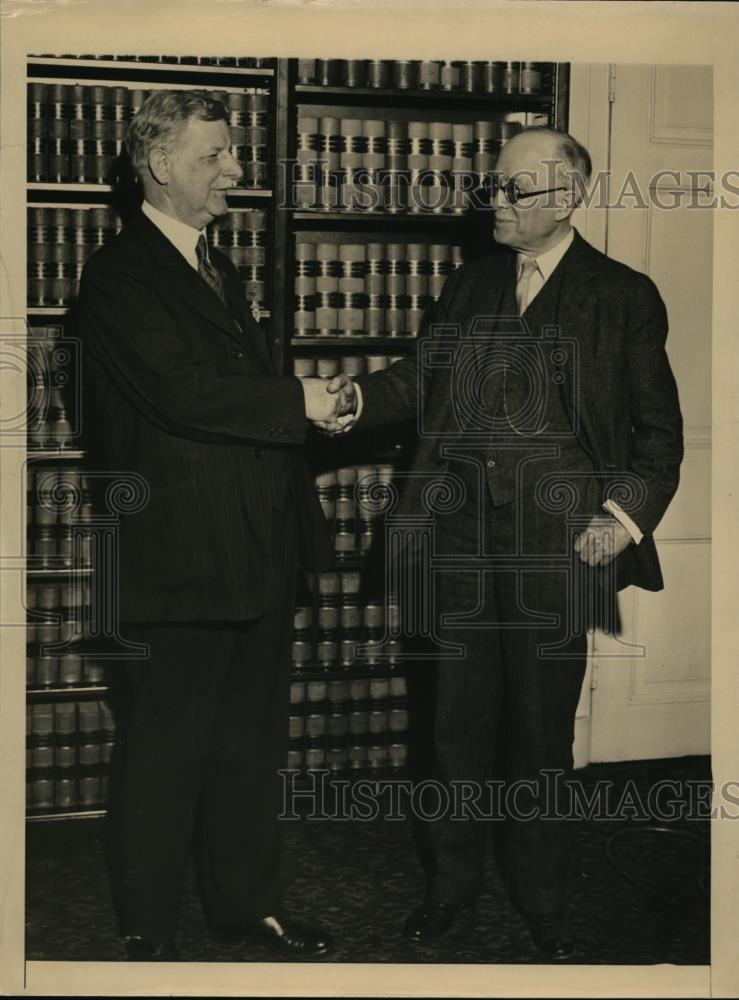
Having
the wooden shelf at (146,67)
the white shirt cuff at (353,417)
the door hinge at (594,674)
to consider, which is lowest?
the door hinge at (594,674)

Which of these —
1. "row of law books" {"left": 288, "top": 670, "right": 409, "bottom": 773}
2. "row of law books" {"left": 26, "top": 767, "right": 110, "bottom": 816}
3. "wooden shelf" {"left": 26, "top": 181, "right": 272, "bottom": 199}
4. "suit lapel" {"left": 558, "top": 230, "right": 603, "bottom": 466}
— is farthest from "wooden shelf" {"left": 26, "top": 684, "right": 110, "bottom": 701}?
"suit lapel" {"left": 558, "top": 230, "right": 603, "bottom": 466}

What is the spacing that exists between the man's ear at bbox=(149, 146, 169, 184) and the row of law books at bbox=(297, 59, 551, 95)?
31.4 inches

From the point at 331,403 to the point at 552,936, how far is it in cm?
135

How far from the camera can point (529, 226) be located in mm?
2684

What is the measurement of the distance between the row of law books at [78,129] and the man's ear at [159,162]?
0.63 metres

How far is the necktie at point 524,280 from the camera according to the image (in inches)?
108

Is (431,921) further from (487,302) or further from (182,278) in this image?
(182,278)

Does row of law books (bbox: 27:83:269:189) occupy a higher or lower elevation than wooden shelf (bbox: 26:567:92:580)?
higher

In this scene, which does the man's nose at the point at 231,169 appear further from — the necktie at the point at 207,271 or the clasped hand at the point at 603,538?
the clasped hand at the point at 603,538

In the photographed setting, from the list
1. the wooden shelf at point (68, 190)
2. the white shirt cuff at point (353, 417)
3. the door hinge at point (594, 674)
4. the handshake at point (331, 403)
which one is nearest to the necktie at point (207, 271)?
the handshake at point (331, 403)

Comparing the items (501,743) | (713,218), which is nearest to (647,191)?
(713,218)

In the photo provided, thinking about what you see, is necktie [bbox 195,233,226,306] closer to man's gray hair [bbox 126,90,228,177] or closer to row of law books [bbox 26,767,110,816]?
man's gray hair [bbox 126,90,228,177]

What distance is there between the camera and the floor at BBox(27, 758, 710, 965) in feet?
8.89

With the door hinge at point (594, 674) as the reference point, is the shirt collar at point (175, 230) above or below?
above
